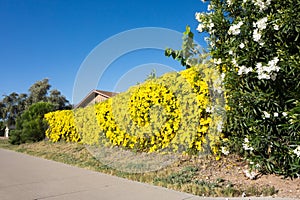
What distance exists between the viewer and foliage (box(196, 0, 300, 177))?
3.64m

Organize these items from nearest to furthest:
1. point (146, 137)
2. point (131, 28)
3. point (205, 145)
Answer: point (205, 145)
point (146, 137)
point (131, 28)

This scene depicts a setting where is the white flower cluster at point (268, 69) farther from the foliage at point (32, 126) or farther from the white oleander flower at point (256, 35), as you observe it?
the foliage at point (32, 126)

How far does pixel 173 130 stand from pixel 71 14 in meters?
6.75

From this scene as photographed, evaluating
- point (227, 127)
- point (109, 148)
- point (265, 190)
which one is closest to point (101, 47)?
point (109, 148)

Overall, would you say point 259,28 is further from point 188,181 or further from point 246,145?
point 188,181

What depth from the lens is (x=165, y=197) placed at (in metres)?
3.63

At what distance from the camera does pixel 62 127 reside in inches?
540

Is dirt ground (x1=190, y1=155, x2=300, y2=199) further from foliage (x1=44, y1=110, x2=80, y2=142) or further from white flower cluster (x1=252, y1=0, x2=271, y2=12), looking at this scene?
foliage (x1=44, y1=110, x2=80, y2=142)

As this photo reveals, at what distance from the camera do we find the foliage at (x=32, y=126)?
15922mm

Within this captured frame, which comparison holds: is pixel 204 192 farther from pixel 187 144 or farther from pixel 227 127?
pixel 187 144

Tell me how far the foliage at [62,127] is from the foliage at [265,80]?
9.62 m

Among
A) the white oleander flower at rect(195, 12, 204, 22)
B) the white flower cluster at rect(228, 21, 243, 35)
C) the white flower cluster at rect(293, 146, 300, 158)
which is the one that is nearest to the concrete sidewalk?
the white flower cluster at rect(293, 146, 300, 158)

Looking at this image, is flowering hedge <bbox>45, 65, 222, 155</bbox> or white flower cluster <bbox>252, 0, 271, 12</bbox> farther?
flowering hedge <bbox>45, 65, 222, 155</bbox>

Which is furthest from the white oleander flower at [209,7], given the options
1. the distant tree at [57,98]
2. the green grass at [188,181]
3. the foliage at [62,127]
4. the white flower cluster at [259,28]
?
the distant tree at [57,98]
